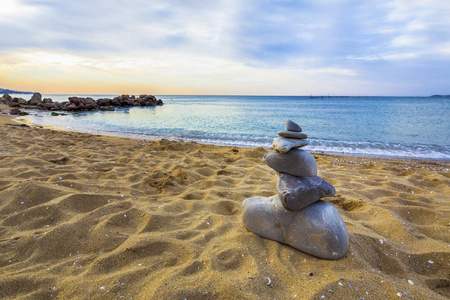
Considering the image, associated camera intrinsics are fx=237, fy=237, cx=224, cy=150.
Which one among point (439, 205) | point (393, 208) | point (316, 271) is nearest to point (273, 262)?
point (316, 271)

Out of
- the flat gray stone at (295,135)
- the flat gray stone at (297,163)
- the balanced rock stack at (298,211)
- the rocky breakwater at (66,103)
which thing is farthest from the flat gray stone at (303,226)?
the rocky breakwater at (66,103)

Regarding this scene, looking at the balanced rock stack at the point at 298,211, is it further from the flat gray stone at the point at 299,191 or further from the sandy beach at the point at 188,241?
the sandy beach at the point at 188,241

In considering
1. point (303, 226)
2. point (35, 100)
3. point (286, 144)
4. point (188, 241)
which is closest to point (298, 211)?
point (303, 226)

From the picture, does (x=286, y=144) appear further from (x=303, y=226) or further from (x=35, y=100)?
(x=35, y=100)

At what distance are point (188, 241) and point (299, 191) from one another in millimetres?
1419

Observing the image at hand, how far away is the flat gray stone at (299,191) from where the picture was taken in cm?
266

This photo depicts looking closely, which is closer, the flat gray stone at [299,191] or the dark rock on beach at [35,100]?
the flat gray stone at [299,191]

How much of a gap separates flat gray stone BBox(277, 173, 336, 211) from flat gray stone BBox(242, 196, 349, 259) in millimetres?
129

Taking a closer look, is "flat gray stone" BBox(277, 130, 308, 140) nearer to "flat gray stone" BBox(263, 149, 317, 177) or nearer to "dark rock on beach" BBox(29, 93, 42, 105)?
"flat gray stone" BBox(263, 149, 317, 177)

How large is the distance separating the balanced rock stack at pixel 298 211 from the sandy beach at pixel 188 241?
139 millimetres

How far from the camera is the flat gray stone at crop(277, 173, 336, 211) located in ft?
8.73

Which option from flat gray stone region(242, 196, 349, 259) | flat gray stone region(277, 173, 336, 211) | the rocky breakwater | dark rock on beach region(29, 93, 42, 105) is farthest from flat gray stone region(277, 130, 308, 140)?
dark rock on beach region(29, 93, 42, 105)

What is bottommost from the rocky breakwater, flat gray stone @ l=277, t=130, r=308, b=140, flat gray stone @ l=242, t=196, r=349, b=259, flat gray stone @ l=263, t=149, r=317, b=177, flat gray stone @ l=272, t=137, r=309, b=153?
flat gray stone @ l=242, t=196, r=349, b=259

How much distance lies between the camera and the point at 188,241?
110 inches
